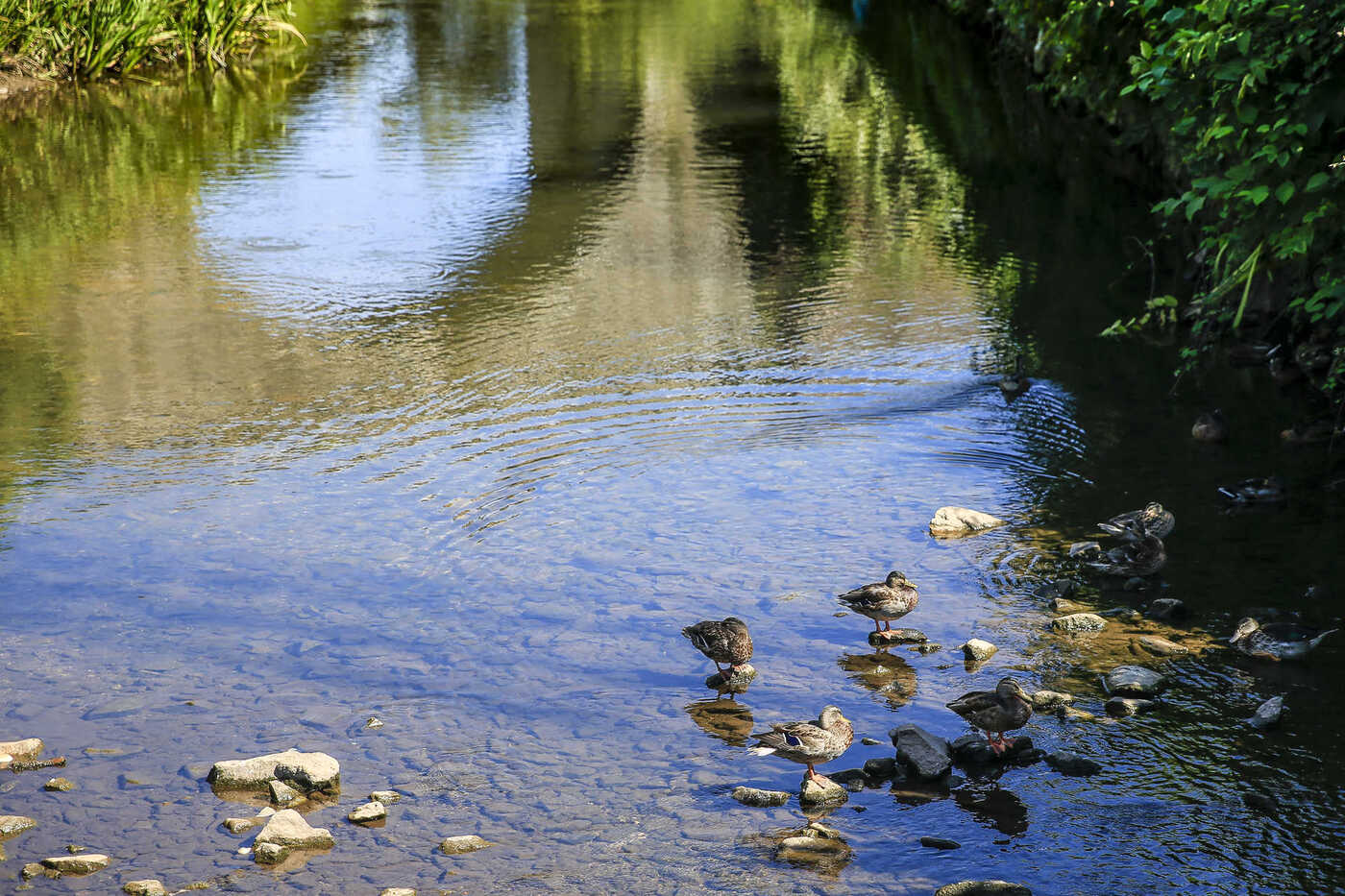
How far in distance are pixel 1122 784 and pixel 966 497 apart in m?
3.37

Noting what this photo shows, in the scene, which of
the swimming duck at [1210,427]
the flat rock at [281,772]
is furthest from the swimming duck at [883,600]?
the swimming duck at [1210,427]

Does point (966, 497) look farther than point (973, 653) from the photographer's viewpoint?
Yes

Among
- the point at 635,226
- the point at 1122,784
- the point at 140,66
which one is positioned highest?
the point at 140,66

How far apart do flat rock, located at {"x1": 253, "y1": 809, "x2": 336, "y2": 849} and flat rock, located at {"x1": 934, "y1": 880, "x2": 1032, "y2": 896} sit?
2.55 metres

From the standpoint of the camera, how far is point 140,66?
88.5 feet

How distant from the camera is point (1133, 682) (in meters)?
6.66

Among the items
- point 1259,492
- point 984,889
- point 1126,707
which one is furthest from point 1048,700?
→ point 1259,492

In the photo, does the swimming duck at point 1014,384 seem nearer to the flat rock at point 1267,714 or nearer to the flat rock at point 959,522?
the flat rock at point 959,522

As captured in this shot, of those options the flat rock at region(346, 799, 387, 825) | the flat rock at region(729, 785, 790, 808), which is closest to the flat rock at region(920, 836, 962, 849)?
the flat rock at region(729, 785, 790, 808)

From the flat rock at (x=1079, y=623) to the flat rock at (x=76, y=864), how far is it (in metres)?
4.90

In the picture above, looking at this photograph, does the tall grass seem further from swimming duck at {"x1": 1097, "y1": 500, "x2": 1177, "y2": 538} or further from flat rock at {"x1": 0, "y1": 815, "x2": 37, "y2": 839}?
swimming duck at {"x1": 1097, "y1": 500, "x2": 1177, "y2": 538}

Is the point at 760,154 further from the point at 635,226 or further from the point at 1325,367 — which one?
the point at 1325,367

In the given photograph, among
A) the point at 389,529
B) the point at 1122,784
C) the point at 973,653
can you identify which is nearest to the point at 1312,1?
the point at 973,653

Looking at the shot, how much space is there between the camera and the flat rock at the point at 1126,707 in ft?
Answer: 21.2
